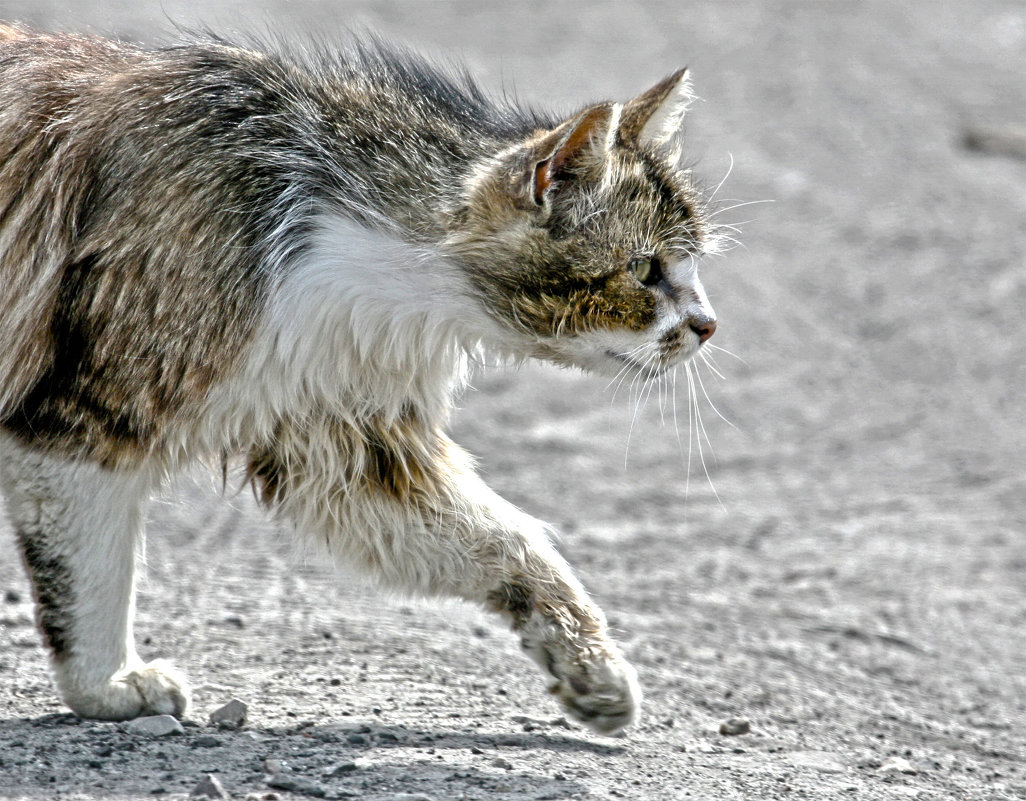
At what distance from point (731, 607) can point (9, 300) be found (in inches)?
143

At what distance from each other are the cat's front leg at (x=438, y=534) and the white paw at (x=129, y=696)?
2.17 feet

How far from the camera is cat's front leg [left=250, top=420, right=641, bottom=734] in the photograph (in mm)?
4312

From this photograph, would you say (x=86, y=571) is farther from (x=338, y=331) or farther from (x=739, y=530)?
(x=739, y=530)

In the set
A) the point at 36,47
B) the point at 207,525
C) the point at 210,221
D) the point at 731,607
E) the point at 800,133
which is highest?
the point at 800,133

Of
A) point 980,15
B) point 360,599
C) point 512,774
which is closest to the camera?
Answer: point 512,774

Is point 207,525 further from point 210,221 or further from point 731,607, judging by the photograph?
point 210,221

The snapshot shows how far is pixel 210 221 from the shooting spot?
4.18 meters

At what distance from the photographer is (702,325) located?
4.25m

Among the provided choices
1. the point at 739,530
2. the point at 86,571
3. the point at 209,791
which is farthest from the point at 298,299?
the point at 739,530

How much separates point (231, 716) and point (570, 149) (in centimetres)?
199

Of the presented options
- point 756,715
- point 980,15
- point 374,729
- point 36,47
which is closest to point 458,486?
point 374,729

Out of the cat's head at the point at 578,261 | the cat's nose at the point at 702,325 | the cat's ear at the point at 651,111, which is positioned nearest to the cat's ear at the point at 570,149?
the cat's head at the point at 578,261

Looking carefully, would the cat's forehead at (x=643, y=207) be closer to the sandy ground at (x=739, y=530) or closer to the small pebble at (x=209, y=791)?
the sandy ground at (x=739, y=530)

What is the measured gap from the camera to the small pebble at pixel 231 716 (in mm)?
4359
